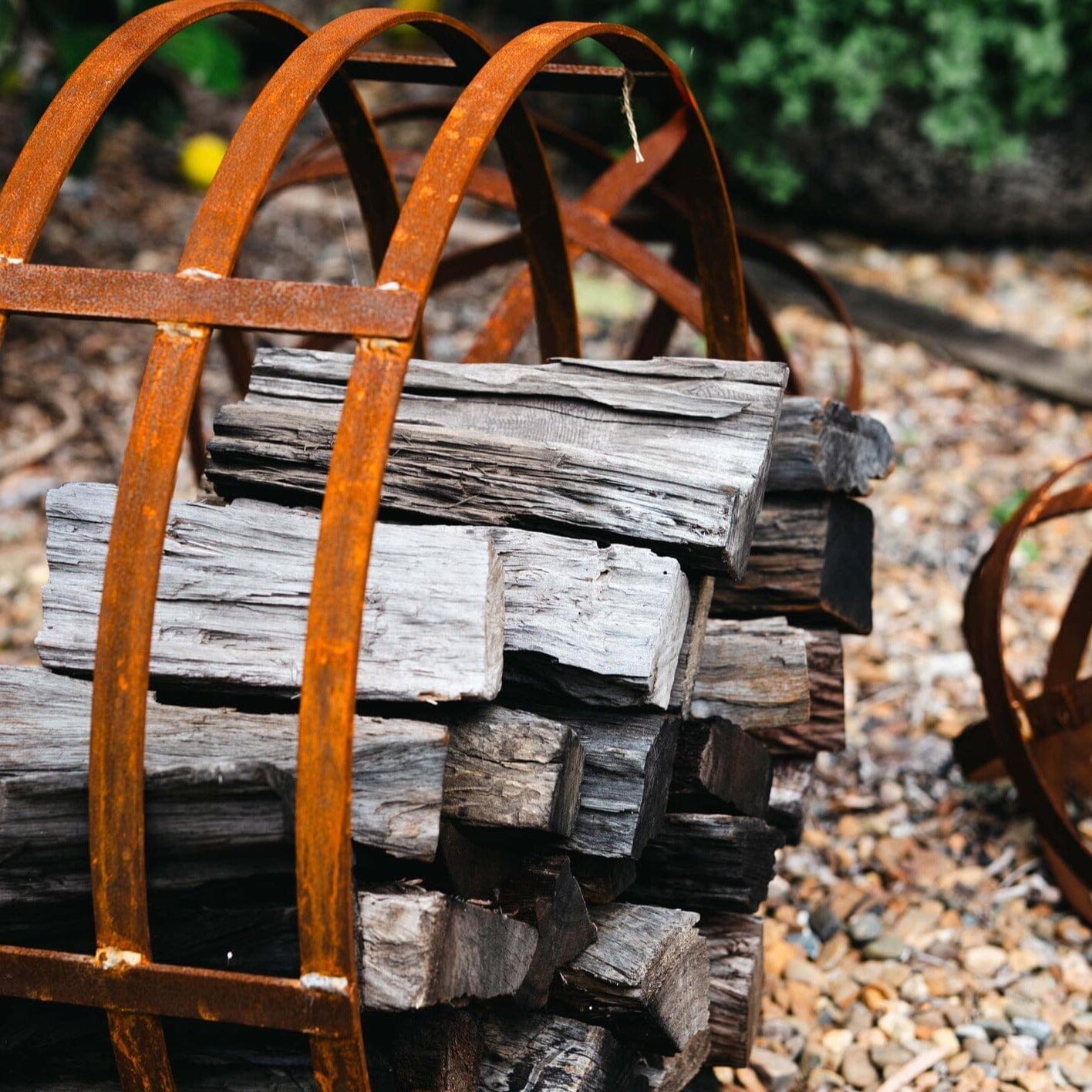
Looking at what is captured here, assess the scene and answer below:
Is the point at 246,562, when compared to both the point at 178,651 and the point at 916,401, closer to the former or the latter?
the point at 178,651

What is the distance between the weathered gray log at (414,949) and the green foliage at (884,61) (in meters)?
4.28

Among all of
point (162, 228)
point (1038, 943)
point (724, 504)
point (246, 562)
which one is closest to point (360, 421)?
point (246, 562)

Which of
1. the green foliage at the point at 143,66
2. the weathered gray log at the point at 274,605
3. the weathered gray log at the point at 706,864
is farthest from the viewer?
the green foliage at the point at 143,66

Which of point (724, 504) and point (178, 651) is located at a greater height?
point (724, 504)

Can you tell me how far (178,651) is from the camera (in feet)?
5.18

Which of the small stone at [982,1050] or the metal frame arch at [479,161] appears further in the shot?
the small stone at [982,1050]

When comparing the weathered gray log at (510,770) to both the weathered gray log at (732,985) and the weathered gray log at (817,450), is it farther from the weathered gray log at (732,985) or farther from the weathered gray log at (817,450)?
the weathered gray log at (817,450)

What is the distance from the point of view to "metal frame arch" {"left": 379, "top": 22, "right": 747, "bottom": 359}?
132 cm

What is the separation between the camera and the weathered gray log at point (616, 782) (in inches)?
65.7

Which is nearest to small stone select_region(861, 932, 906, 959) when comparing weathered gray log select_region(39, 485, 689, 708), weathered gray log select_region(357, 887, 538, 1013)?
weathered gray log select_region(39, 485, 689, 708)

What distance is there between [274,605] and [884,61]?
4.30 metres

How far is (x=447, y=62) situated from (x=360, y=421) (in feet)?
3.49

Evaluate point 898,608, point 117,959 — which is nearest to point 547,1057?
point 117,959

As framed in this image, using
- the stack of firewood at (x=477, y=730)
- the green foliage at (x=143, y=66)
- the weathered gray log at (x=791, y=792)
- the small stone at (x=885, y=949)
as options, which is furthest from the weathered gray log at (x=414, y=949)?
the green foliage at (x=143, y=66)
